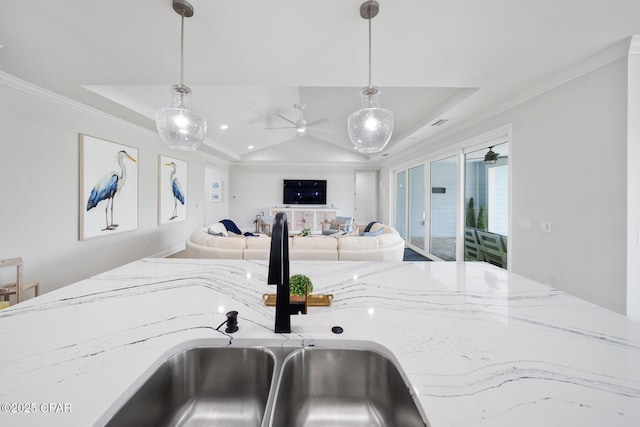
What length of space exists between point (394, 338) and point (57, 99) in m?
3.93

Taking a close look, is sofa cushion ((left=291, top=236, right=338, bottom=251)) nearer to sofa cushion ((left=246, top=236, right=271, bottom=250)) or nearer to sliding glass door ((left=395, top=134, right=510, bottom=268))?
sofa cushion ((left=246, top=236, right=271, bottom=250))

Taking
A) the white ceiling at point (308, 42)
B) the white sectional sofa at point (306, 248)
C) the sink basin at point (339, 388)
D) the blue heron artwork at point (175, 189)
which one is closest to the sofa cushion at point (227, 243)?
the white sectional sofa at point (306, 248)

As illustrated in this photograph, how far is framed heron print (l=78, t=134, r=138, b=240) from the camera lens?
2895mm

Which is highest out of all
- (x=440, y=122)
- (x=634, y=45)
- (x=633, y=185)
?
(x=440, y=122)

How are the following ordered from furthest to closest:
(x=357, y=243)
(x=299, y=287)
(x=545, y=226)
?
(x=357, y=243) → (x=545, y=226) → (x=299, y=287)

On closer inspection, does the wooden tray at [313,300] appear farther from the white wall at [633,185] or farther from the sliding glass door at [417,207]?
the sliding glass door at [417,207]

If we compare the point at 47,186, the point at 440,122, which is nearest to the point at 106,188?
the point at 47,186

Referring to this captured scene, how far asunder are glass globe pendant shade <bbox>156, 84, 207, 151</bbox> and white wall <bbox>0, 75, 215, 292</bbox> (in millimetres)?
1902

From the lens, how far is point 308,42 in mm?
1705

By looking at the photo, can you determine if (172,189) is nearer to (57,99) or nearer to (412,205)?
(57,99)

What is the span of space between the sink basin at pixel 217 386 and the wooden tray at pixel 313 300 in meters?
0.22

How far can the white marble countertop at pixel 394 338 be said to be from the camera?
498 millimetres

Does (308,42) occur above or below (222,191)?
above

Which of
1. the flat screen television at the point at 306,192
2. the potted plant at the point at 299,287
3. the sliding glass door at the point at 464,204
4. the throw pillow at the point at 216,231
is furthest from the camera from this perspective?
the flat screen television at the point at 306,192
